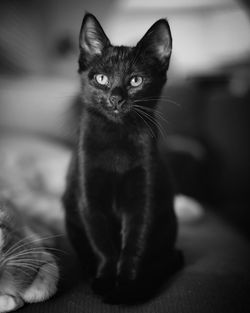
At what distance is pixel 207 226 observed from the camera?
1.31m

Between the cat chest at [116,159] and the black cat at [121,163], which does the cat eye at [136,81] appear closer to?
the black cat at [121,163]

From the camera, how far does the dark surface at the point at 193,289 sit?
73cm

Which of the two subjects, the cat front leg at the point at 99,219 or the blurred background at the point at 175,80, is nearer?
the cat front leg at the point at 99,219

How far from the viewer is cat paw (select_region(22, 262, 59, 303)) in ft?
2.42

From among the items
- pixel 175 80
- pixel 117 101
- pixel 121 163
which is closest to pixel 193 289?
pixel 121 163

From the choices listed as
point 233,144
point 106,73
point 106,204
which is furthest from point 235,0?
point 106,204

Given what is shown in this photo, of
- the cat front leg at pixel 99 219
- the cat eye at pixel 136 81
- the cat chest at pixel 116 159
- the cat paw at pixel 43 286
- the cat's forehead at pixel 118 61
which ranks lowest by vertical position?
the cat paw at pixel 43 286

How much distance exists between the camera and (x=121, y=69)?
0.74 m

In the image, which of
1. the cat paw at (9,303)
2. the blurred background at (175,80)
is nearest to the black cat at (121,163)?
the cat paw at (9,303)

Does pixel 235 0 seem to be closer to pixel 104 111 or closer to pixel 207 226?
pixel 207 226

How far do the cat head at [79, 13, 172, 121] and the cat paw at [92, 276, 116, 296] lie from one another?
0.36 meters

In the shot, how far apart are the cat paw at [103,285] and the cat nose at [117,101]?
384 millimetres

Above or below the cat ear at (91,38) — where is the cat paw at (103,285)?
below

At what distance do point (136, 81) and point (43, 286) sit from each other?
503 millimetres
